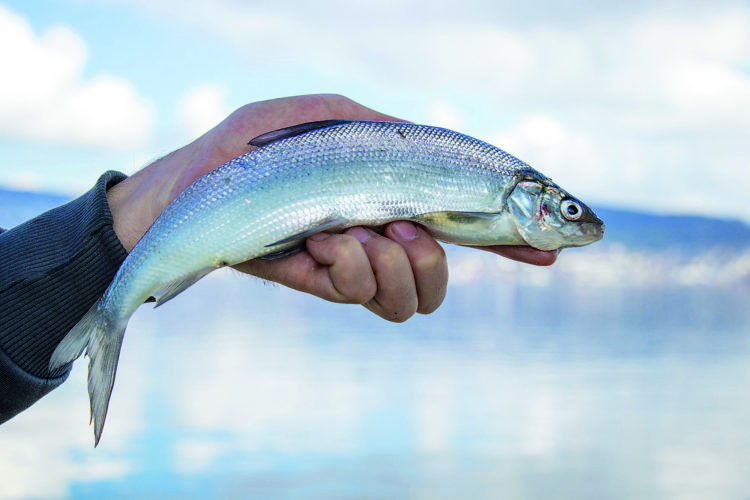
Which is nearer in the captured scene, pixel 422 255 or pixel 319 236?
pixel 319 236

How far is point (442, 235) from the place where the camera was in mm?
4105

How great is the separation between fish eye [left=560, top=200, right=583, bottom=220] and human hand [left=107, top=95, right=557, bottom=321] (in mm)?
306

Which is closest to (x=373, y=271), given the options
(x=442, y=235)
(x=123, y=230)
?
(x=442, y=235)

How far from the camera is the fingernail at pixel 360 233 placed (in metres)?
3.91

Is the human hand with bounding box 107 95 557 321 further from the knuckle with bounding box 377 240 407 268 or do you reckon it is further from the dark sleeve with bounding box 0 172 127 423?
the dark sleeve with bounding box 0 172 127 423

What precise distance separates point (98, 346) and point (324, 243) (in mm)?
1274

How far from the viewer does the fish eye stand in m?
4.12

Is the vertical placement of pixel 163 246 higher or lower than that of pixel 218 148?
lower

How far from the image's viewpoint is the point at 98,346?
3.59 meters

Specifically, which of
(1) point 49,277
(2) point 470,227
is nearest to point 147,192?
(1) point 49,277

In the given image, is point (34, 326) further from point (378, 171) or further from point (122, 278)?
point (378, 171)

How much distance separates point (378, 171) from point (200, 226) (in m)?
0.99

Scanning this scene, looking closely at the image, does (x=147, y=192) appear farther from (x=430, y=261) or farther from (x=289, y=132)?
(x=430, y=261)

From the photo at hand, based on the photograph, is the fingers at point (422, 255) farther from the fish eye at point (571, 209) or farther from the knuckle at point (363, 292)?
the fish eye at point (571, 209)
